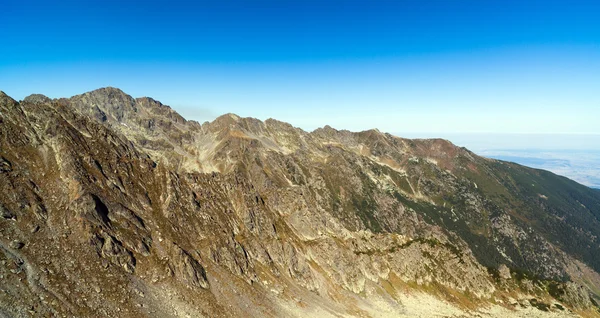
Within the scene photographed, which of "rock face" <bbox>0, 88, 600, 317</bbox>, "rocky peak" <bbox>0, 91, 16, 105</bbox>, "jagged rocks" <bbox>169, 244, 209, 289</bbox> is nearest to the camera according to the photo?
"rock face" <bbox>0, 88, 600, 317</bbox>

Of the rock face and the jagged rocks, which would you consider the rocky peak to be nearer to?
the rock face

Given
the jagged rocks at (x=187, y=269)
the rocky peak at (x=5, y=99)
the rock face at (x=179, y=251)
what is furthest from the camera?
the rocky peak at (x=5, y=99)

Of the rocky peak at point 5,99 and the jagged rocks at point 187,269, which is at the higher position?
the rocky peak at point 5,99

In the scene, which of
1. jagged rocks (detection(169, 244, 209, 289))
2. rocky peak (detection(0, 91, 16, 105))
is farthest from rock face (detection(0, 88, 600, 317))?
rocky peak (detection(0, 91, 16, 105))

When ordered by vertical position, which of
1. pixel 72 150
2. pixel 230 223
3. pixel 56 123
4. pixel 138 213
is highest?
pixel 56 123

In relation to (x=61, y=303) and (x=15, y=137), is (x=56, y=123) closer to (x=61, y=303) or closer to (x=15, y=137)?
(x=15, y=137)

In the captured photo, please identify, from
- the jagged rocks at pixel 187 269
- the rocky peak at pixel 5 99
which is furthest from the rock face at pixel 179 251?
the rocky peak at pixel 5 99

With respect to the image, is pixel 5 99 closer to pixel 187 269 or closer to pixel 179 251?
pixel 179 251

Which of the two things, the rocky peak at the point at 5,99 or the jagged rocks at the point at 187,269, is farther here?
the rocky peak at the point at 5,99

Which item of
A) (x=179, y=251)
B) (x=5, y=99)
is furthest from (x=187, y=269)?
(x=5, y=99)

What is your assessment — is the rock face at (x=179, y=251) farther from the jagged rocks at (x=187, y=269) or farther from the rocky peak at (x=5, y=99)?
the rocky peak at (x=5, y=99)

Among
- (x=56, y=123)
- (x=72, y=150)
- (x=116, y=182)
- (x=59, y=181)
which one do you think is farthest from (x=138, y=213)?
(x=56, y=123)
